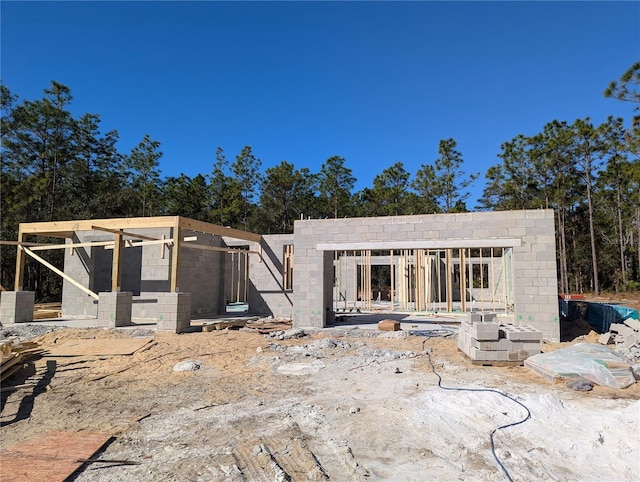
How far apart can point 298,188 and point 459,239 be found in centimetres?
1927

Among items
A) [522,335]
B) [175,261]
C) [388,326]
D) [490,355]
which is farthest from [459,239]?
[175,261]

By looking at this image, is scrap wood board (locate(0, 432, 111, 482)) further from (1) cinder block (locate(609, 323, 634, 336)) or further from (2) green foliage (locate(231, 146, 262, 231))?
(2) green foliage (locate(231, 146, 262, 231))

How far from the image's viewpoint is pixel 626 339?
7996 millimetres

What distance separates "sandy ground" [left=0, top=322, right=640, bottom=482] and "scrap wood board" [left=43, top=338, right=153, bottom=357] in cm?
48

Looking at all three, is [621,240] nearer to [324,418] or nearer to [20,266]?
[324,418]

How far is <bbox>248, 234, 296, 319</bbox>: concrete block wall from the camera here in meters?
13.5

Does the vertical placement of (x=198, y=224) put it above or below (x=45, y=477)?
above

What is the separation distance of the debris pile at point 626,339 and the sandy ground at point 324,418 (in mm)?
2213

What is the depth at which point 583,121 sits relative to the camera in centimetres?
2306

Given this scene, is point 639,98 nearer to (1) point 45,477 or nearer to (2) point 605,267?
(2) point 605,267

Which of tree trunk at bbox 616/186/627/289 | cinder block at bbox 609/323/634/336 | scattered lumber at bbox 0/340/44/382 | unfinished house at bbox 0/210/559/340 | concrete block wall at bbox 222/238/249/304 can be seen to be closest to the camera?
scattered lumber at bbox 0/340/44/382

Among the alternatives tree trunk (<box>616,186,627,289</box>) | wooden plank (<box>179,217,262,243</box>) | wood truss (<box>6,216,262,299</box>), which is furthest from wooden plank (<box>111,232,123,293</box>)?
tree trunk (<box>616,186,627,289</box>)

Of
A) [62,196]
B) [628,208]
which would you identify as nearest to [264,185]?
[62,196]

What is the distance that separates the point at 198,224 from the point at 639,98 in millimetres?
17365
